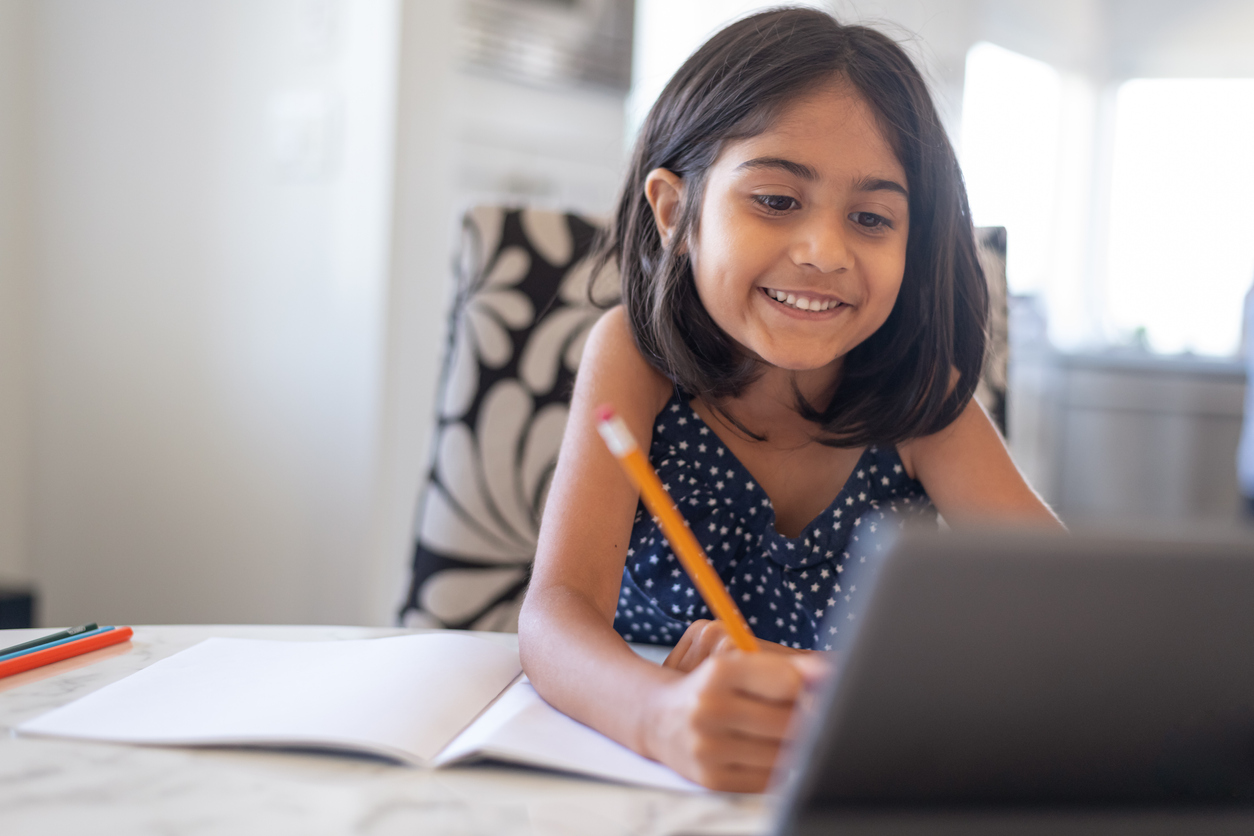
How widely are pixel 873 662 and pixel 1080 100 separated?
14.2 ft

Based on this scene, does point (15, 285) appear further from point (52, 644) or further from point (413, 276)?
point (52, 644)

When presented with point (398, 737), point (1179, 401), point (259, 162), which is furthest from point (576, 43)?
point (1179, 401)

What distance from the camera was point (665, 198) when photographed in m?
0.77

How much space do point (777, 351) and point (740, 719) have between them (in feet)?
1.13

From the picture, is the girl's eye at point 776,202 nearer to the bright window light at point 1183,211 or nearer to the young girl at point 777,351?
the young girl at point 777,351

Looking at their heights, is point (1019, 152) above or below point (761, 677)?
above

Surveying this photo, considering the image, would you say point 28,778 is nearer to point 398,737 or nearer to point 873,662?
point 398,737

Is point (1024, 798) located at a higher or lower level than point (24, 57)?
lower

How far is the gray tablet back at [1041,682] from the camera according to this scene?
0.28m

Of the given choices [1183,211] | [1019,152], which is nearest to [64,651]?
[1019,152]

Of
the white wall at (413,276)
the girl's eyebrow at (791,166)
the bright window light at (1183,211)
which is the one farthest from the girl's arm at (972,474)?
the bright window light at (1183,211)

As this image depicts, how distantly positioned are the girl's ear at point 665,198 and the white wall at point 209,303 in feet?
2.90

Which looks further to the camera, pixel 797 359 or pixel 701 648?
pixel 797 359

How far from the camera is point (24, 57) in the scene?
1.60 m
